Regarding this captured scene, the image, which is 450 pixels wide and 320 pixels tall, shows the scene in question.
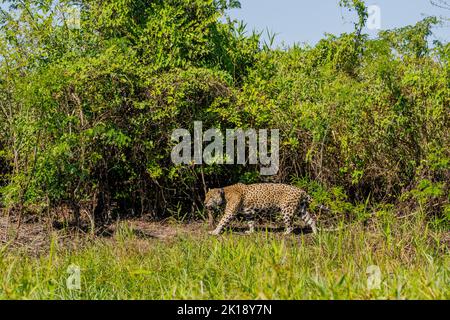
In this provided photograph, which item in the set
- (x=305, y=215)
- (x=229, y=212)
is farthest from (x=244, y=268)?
→ (x=305, y=215)

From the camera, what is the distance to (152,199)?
41.1 feet

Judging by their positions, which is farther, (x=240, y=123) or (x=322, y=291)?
(x=240, y=123)

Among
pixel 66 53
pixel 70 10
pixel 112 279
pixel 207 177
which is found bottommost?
pixel 112 279

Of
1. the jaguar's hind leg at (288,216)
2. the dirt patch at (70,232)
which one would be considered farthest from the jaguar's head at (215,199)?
the jaguar's hind leg at (288,216)

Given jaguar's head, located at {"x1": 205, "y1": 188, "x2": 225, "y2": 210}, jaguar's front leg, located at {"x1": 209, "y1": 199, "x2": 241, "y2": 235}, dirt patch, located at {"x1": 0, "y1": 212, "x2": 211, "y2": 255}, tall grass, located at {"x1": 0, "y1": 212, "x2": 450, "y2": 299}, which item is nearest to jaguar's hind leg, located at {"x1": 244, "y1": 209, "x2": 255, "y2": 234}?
jaguar's front leg, located at {"x1": 209, "y1": 199, "x2": 241, "y2": 235}

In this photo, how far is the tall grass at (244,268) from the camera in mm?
6711

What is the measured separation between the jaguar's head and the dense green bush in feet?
1.42

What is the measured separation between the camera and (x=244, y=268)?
7672 mm

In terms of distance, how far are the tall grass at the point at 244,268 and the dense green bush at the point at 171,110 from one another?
4.42 feet

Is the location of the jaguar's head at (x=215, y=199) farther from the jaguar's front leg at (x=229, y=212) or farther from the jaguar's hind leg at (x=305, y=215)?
the jaguar's hind leg at (x=305, y=215)

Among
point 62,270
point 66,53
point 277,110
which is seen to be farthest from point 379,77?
point 62,270
